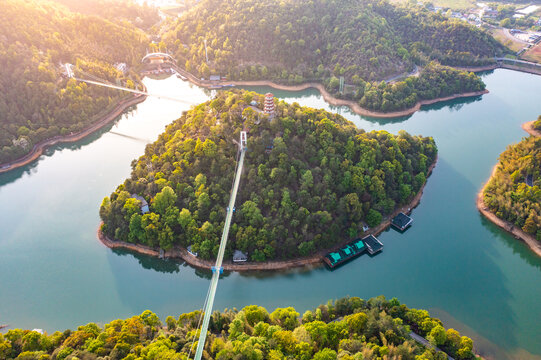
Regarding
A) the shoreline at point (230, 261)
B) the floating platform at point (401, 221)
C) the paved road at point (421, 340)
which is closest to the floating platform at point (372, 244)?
the shoreline at point (230, 261)

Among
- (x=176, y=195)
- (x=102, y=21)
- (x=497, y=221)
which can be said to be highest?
(x=102, y=21)

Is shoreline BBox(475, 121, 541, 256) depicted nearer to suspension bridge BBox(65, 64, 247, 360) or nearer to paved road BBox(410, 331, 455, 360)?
paved road BBox(410, 331, 455, 360)

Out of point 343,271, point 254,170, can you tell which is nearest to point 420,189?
point 343,271

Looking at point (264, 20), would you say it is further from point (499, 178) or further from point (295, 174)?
point (499, 178)

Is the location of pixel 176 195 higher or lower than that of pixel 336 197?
higher

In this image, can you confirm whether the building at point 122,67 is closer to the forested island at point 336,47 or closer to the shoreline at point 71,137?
the shoreline at point 71,137

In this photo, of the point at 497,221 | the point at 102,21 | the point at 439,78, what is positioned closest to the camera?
the point at 497,221

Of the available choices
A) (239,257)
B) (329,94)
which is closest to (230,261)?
(239,257)
